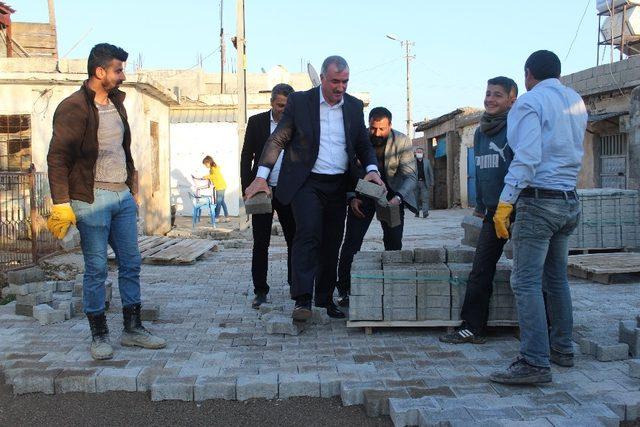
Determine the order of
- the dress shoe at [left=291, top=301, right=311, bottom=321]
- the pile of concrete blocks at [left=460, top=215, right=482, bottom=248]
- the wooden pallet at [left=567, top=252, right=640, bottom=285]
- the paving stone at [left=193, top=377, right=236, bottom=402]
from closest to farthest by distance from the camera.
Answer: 1. the paving stone at [left=193, top=377, right=236, bottom=402]
2. the dress shoe at [left=291, top=301, right=311, bottom=321]
3. the pile of concrete blocks at [left=460, top=215, right=482, bottom=248]
4. the wooden pallet at [left=567, top=252, right=640, bottom=285]

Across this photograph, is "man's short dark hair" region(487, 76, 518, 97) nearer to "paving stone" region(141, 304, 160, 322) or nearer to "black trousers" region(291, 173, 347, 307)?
"black trousers" region(291, 173, 347, 307)

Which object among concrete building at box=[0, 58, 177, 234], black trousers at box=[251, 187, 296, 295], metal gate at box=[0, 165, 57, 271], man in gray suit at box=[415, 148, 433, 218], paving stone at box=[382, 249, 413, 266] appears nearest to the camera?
paving stone at box=[382, 249, 413, 266]

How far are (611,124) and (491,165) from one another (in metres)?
11.2

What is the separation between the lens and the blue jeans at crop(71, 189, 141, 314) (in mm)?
4591

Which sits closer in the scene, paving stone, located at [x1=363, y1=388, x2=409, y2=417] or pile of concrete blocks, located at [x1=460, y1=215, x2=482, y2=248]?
paving stone, located at [x1=363, y1=388, x2=409, y2=417]

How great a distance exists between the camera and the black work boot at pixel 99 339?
4.46 m

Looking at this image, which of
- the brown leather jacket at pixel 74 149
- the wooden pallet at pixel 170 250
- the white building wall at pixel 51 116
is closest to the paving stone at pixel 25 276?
the wooden pallet at pixel 170 250

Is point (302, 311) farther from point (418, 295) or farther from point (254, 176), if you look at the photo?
point (254, 176)

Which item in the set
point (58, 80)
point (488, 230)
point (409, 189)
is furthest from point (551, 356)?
point (58, 80)

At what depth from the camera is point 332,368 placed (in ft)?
14.0

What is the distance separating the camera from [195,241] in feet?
36.7

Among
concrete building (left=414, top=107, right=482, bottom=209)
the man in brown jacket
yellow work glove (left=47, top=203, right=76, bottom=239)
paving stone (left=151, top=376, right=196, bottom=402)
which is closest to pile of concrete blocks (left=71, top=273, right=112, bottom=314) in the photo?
the man in brown jacket

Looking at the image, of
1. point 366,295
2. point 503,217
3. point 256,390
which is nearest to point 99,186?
point 256,390

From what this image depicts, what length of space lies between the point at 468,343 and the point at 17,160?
37.4 ft
